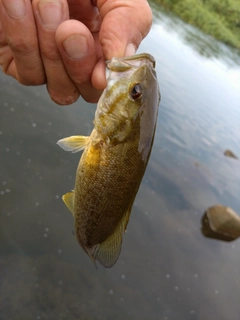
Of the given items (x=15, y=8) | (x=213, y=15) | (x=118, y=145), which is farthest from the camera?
(x=213, y=15)

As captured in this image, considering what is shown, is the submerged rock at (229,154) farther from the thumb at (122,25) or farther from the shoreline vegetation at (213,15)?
the shoreline vegetation at (213,15)

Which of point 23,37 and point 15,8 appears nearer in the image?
point 15,8

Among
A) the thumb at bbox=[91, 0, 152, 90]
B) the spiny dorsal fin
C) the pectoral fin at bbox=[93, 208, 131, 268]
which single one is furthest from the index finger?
the pectoral fin at bbox=[93, 208, 131, 268]

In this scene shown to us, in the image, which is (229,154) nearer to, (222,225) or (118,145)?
(222,225)

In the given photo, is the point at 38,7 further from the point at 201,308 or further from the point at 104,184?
the point at 201,308

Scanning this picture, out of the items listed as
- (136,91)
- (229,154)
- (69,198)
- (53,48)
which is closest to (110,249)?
(69,198)

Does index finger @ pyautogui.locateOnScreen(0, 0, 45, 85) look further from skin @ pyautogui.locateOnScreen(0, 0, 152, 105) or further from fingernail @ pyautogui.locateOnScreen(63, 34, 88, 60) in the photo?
fingernail @ pyautogui.locateOnScreen(63, 34, 88, 60)
